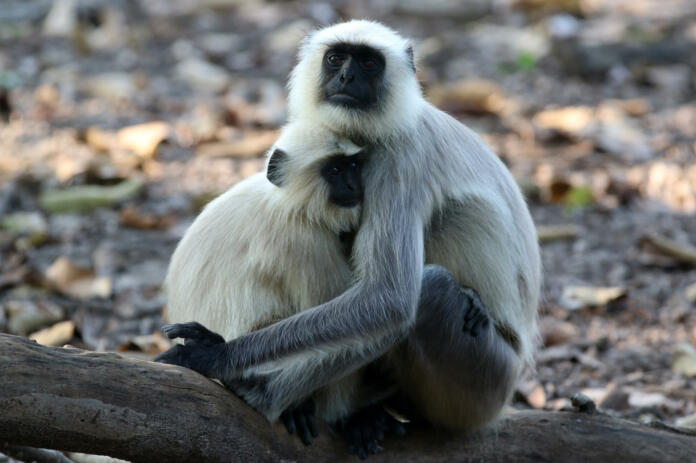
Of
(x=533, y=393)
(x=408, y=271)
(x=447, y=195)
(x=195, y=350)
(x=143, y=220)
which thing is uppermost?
(x=447, y=195)

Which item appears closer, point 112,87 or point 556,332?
point 556,332

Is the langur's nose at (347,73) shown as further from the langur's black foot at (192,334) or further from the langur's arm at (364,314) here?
the langur's black foot at (192,334)

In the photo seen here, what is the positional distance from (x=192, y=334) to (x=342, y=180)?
772 mm

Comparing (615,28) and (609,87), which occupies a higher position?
(615,28)

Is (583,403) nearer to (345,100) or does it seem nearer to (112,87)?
(345,100)

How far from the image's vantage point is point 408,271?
327 centimetres

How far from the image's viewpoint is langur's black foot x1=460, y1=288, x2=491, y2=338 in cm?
333

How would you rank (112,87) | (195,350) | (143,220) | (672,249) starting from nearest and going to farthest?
(195,350)
(672,249)
(143,220)
(112,87)

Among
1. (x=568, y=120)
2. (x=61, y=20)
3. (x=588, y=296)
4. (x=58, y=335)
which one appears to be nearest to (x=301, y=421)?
(x=58, y=335)

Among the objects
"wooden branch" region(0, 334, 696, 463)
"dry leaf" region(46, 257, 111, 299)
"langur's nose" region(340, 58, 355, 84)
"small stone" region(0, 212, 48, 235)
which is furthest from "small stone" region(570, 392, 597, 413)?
"small stone" region(0, 212, 48, 235)

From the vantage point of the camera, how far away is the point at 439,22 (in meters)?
11.8

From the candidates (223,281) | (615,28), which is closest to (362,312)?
(223,281)

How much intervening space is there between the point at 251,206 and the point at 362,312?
2.07 ft

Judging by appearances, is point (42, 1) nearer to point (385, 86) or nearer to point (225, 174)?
point (225, 174)
